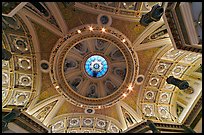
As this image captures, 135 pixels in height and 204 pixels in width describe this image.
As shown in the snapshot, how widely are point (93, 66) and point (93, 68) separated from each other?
0.17 m

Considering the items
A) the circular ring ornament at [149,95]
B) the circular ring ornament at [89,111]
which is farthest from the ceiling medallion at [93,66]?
the circular ring ornament at [149,95]

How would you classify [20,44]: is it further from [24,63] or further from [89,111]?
[89,111]

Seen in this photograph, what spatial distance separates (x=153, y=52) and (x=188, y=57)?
7.64 ft

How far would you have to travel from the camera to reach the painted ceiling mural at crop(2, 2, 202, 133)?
44.3 feet

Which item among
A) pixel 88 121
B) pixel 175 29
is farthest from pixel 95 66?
pixel 175 29

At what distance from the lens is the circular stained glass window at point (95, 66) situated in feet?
56.5

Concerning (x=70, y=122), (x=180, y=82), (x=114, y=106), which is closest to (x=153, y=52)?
(x=180, y=82)

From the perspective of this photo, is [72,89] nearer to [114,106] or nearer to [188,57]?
[114,106]

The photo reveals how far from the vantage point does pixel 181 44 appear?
9539 mm

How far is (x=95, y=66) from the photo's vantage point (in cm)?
1736

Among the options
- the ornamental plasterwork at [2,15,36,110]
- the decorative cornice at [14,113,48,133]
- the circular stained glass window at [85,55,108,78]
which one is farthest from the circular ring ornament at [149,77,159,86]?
the ornamental plasterwork at [2,15,36,110]

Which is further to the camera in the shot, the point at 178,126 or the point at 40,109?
the point at 40,109

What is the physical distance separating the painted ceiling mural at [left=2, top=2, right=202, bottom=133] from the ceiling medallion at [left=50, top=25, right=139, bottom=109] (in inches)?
2.7

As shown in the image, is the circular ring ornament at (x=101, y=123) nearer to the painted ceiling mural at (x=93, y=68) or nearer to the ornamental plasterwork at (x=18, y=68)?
the painted ceiling mural at (x=93, y=68)
